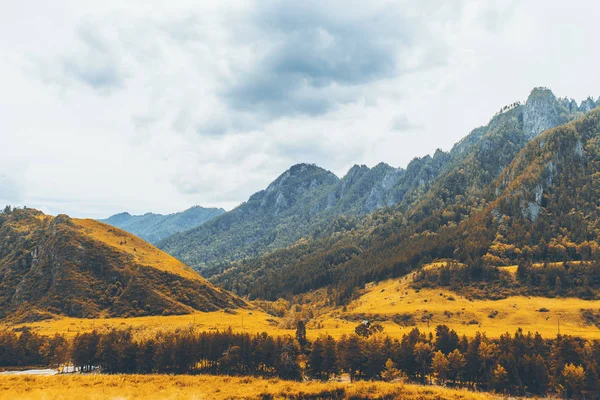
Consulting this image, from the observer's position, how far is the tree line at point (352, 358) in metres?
94.8

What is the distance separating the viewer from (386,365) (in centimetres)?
9831

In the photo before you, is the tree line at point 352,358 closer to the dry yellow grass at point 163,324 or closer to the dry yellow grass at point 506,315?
the dry yellow grass at point 163,324

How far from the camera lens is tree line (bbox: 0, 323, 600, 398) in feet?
311

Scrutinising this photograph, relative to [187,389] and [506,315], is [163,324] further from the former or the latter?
[506,315]

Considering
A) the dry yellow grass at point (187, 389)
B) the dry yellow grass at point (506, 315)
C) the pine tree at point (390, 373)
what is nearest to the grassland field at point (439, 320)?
the dry yellow grass at point (506, 315)

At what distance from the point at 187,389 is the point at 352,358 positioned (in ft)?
161

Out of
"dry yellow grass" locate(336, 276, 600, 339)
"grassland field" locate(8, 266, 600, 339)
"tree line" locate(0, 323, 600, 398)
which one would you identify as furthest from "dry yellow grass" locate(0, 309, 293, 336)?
"dry yellow grass" locate(336, 276, 600, 339)

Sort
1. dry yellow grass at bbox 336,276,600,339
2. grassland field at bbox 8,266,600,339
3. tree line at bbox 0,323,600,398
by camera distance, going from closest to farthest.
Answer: tree line at bbox 0,323,600,398
grassland field at bbox 8,266,600,339
dry yellow grass at bbox 336,276,600,339

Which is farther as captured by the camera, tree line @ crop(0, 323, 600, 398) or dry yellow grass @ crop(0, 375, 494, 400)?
tree line @ crop(0, 323, 600, 398)

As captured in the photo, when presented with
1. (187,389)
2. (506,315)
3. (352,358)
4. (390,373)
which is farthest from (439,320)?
(187,389)

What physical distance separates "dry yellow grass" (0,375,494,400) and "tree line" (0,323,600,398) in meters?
14.5

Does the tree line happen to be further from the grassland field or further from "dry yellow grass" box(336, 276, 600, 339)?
"dry yellow grass" box(336, 276, 600, 339)

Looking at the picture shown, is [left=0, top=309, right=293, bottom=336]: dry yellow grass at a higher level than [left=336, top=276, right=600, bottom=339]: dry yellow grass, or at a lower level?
higher

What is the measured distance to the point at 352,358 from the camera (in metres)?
103
